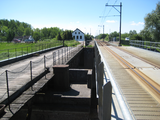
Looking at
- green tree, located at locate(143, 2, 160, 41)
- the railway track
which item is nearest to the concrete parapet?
the railway track

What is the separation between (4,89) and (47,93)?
411 centimetres

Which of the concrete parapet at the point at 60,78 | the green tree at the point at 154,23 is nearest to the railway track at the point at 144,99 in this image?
the concrete parapet at the point at 60,78

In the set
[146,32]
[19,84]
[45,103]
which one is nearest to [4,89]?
[19,84]

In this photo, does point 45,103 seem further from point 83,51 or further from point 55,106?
point 83,51

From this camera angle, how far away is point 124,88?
13.9 feet

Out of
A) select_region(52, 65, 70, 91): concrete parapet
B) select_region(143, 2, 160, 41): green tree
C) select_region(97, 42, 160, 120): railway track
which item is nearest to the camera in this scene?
select_region(97, 42, 160, 120): railway track

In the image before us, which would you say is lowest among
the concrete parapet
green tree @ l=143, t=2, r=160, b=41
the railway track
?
the concrete parapet

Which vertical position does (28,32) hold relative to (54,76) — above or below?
above

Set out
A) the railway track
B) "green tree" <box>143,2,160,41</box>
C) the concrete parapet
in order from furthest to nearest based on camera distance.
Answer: "green tree" <box>143,2,160,41</box> → the concrete parapet → the railway track

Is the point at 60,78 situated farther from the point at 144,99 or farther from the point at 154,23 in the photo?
the point at 154,23

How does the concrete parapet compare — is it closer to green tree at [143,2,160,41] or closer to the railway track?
the railway track

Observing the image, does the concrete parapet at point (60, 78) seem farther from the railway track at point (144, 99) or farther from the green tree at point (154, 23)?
the green tree at point (154, 23)

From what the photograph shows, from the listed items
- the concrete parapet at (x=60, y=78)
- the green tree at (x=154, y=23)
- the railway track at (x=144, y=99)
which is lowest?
the concrete parapet at (x=60, y=78)

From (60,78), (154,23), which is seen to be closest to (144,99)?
(60,78)
